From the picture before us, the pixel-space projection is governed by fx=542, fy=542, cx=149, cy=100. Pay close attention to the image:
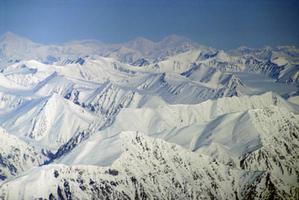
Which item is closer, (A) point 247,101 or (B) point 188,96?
(A) point 247,101

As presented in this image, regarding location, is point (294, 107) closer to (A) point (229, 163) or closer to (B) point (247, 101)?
(B) point (247, 101)

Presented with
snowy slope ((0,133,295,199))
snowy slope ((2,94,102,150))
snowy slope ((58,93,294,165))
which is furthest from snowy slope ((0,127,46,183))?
snowy slope ((0,133,295,199))

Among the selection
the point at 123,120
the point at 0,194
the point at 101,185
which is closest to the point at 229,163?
the point at 101,185

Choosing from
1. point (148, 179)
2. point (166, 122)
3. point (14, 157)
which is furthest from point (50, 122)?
point (148, 179)

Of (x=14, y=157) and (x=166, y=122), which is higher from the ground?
(x=166, y=122)

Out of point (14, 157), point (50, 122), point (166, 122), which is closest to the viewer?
point (14, 157)

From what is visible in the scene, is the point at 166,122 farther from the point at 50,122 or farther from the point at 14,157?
the point at 50,122

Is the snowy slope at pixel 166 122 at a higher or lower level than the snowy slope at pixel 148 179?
lower

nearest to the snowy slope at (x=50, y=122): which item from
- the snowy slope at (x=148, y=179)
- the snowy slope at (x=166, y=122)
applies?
the snowy slope at (x=166, y=122)

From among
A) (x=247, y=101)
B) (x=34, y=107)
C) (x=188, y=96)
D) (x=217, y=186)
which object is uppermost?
(x=217, y=186)

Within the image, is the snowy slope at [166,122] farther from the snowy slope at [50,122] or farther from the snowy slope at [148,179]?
the snowy slope at [50,122]

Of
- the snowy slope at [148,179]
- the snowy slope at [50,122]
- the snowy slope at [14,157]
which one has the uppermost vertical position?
the snowy slope at [148,179]
